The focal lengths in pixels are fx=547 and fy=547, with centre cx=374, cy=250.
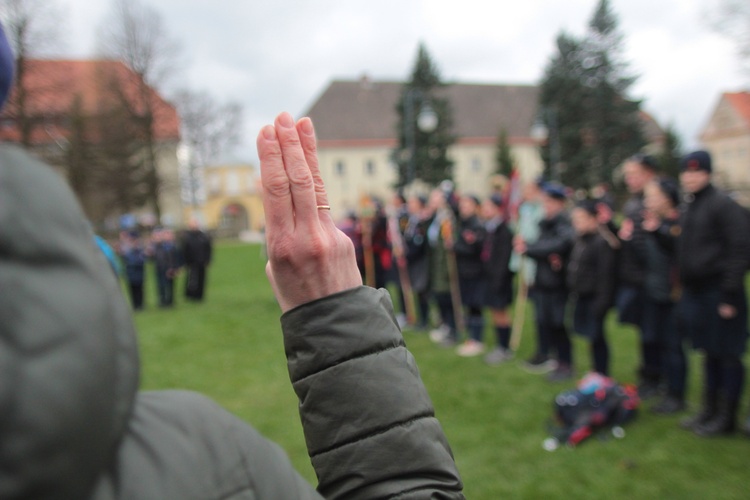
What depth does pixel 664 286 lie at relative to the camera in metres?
5.30

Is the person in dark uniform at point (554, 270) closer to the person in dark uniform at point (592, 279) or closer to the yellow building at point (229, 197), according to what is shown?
the person in dark uniform at point (592, 279)

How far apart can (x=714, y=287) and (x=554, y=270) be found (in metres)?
1.95

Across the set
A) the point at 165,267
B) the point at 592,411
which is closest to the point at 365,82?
the point at 165,267

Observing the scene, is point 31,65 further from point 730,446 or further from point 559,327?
point 730,446

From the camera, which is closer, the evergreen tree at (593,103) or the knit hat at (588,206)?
the knit hat at (588,206)

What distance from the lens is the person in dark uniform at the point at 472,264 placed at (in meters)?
7.65

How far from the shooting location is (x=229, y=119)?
134 feet

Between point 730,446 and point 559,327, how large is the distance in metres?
2.21

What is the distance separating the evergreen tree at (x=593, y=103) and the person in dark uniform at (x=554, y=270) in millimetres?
33384

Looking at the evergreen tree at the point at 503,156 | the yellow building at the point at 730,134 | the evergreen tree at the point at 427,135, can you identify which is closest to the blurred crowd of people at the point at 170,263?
the evergreen tree at the point at 427,135

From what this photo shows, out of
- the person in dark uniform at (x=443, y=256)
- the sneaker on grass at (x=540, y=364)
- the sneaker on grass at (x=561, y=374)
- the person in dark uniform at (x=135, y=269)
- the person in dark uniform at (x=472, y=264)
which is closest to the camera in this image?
the sneaker on grass at (x=561, y=374)

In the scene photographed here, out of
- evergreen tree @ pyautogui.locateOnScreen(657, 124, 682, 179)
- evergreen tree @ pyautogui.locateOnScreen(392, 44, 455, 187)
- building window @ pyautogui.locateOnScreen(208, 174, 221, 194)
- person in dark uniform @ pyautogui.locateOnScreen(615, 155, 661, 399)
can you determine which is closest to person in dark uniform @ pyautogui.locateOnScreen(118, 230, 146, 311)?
person in dark uniform @ pyautogui.locateOnScreen(615, 155, 661, 399)

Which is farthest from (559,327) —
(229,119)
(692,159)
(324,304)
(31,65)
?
(229,119)

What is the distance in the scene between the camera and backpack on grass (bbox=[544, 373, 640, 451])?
4.58 metres
